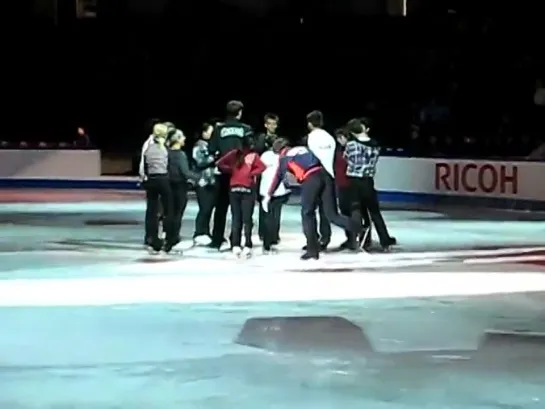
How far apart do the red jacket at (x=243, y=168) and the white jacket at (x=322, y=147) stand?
68 centimetres

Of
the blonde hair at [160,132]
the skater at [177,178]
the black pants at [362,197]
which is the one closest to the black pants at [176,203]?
the skater at [177,178]

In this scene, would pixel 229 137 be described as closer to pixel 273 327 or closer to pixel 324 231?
pixel 324 231

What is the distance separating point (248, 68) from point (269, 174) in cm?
2821

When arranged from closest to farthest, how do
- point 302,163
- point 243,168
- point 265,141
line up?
1. point 302,163
2. point 243,168
3. point 265,141

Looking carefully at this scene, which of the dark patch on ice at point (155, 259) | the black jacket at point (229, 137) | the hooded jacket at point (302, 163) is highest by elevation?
the black jacket at point (229, 137)

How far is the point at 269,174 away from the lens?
54.5 ft

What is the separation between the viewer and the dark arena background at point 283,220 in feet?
28.7

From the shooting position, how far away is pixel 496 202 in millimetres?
27328

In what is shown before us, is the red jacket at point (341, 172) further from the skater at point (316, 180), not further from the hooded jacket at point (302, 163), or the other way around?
the hooded jacket at point (302, 163)

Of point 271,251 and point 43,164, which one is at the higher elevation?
point 271,251

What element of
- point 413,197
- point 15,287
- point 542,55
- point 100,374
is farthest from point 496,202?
point 100,374

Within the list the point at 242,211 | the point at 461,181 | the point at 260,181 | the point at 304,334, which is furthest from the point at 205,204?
the point at 461,181

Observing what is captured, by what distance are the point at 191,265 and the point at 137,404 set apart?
27.0ft

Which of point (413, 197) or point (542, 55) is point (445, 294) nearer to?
point (413, 197)
